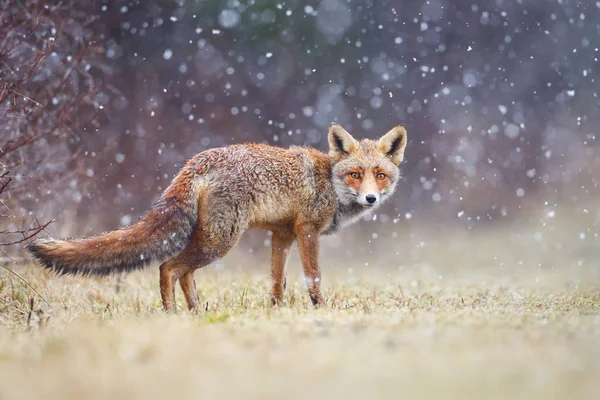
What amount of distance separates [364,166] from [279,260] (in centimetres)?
119

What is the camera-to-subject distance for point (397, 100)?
14.1m

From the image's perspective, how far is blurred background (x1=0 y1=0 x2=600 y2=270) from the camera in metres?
11.8

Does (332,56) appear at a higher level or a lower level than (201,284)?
higher

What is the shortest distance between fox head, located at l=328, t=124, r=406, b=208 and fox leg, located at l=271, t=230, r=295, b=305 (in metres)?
0.64

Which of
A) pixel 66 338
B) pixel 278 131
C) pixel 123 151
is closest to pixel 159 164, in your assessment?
pixel 123 151

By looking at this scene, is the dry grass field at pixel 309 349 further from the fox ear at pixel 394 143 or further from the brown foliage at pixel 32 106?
the fox ear at pixel 394 143

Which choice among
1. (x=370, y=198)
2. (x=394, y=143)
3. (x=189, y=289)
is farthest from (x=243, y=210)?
(x=394, y=143)

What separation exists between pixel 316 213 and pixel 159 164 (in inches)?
288

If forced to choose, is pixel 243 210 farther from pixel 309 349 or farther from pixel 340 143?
pixel 309 349

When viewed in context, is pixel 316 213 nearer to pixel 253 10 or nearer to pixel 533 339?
pixel 533 339

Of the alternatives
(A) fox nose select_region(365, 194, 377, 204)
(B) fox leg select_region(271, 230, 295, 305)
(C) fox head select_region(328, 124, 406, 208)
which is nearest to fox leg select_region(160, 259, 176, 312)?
(B) fox leg select_region(271, 230, 295, 305)

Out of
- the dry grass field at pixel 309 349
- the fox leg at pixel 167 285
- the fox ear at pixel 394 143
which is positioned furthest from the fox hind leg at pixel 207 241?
the fox ear at pixel 394 143

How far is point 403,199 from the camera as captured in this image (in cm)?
1339

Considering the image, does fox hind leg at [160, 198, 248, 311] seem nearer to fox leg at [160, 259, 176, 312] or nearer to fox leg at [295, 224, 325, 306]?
fox leg at [160, 259, 176, 312]
